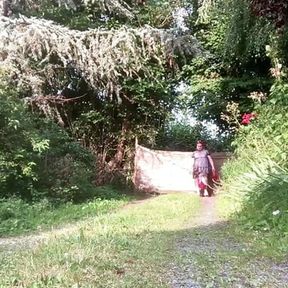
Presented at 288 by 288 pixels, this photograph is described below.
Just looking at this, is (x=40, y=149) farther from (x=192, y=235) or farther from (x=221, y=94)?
(x=221, y=94)

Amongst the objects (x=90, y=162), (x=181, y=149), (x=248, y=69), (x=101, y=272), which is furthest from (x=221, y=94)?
(x=101, y=272)

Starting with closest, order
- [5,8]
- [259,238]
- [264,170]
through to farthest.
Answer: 1. [259,238]
2. [264,170]
3. [5,8]

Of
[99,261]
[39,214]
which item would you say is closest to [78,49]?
[39,214]

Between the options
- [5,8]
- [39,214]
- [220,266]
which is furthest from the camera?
[5,8]

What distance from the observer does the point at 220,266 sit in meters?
4.43

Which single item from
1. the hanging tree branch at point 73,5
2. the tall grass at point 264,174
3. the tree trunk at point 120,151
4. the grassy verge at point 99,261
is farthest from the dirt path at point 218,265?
the tree trunk at point 120,151

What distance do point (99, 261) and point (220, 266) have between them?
106cm

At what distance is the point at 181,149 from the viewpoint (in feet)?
62.7

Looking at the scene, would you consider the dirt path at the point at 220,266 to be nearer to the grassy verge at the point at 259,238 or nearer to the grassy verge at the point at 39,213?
the grassy verge at the point at 259,238

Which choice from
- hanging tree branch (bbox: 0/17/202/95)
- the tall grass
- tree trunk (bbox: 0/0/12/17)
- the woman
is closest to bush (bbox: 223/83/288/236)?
the tall grass

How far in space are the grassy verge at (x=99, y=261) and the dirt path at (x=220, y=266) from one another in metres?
0.15

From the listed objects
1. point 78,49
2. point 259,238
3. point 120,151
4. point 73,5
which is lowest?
point 120,151

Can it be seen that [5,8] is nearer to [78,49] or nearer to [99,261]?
[78,49]

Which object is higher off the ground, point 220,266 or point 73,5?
point 73,5
